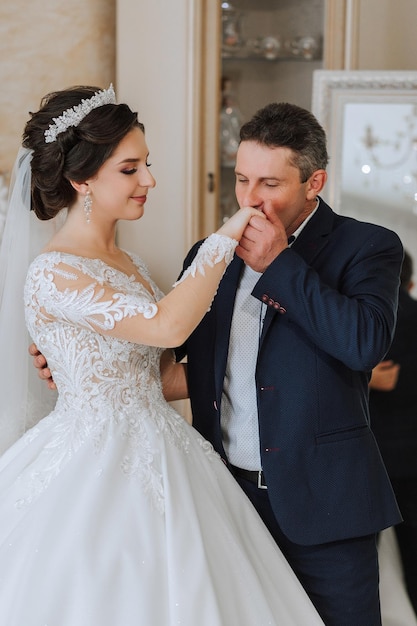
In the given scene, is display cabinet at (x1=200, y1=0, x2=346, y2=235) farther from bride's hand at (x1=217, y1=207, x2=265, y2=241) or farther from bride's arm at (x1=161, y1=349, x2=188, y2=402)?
bride's hand at (x1=217, y1=207, x2=265, y2=241)

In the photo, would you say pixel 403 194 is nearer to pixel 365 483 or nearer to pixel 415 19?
pixel 415 19

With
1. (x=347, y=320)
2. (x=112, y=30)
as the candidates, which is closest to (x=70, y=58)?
(x=112, y=30)

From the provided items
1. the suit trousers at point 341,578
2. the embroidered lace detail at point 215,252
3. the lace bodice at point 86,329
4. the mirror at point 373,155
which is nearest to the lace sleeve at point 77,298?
the lace bodice at point 86,329

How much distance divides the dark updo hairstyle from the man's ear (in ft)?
1.56

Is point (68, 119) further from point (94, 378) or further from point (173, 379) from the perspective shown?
point (173, 379)

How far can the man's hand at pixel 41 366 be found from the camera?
229cm

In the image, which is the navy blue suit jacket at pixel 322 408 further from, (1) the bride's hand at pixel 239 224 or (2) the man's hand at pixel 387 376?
(2) the man's hand at pixel 387 376

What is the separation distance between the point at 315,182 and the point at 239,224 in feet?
0.92

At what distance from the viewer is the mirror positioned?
12.1ft

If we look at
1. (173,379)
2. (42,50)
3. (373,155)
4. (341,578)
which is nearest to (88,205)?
(173,379)

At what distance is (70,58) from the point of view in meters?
3.71

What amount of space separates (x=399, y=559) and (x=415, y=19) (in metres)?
2.44

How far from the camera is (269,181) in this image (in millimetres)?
2094

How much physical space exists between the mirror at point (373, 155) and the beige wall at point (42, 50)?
39.4 inches
